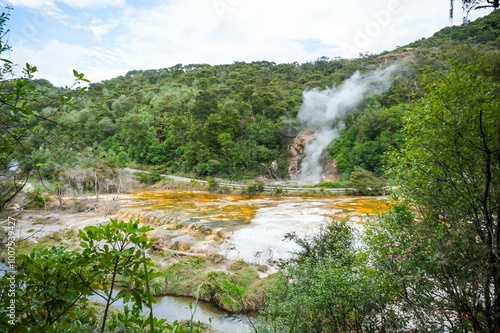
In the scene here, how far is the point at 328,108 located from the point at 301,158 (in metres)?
7.37

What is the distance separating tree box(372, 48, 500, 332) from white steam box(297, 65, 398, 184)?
26553 millimetres

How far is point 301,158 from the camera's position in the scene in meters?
32.5

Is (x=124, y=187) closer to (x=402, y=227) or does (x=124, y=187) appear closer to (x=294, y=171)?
(x=294, y=171)

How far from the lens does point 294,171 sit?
32.3 m

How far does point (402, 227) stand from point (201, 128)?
31277 mm

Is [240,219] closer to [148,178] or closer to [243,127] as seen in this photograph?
[148,178]

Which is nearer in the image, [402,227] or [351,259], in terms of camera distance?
[402,227]

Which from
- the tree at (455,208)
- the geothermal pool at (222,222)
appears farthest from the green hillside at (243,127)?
the tree at (455,208)

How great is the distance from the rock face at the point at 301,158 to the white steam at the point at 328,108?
0.45 meters

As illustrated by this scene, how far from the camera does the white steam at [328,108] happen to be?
3161cm

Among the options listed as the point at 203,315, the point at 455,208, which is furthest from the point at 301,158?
the point at 455,208

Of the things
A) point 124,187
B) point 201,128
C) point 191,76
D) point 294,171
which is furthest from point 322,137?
point 191,76

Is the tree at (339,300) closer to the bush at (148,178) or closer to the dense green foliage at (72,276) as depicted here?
the dense green foliage at (72,276)

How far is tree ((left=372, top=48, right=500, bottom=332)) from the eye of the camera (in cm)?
282
